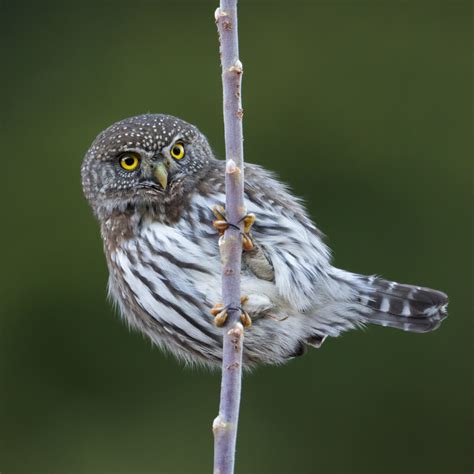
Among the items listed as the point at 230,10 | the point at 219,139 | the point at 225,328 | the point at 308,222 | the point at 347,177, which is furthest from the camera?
the point at 347,177

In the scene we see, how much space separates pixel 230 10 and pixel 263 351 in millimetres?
1790

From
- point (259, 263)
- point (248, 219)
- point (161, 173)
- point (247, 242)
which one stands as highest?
point (161, 173)

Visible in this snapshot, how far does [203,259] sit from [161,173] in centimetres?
41

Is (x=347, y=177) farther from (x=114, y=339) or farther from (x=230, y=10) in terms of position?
(x=230, y=10)

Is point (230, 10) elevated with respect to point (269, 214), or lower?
elevated

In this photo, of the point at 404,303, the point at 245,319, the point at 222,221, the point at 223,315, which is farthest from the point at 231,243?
the point at 404,303

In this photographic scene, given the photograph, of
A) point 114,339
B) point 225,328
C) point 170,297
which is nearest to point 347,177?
point 114,339

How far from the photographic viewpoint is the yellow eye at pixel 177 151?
402 cm

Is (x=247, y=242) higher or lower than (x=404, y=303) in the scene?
higher

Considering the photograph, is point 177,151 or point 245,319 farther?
point 177,151

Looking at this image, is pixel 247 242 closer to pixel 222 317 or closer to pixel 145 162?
pixel 222 317

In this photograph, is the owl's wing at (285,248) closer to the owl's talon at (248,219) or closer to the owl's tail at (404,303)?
the owl's tail at (404,303)

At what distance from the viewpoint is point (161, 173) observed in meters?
3.92

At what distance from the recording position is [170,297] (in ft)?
12.7
